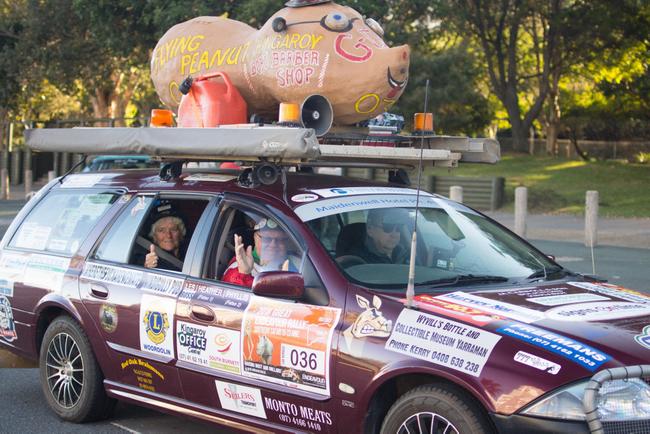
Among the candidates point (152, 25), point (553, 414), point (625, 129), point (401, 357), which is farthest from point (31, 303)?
point (625, 129)

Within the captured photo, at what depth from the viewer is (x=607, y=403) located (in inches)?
150

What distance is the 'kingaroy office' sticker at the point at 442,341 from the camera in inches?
157

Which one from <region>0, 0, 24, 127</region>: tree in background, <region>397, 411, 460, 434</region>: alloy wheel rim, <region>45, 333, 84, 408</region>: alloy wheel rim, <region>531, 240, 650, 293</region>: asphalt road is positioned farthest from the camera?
<region>0, 0, 24, 127</region>: tree in background

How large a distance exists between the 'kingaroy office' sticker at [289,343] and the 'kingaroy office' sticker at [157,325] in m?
0.62

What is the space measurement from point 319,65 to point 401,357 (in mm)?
3131

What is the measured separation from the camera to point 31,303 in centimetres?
643

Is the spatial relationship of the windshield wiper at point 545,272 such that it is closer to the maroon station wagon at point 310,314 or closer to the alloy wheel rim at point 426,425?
the maroon station wagon at point 310,314

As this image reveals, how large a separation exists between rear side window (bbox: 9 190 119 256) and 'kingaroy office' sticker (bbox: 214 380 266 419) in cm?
180

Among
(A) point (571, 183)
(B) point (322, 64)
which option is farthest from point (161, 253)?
(A) point (571, 183)

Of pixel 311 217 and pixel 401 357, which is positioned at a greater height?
pixel 311 217

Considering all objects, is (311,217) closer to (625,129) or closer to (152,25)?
(152,25)

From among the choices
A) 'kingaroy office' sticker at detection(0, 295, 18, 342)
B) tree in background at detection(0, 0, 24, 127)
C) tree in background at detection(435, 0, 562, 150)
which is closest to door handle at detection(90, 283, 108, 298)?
'kingaroy office' sticker at detection(0, 295, 18, 342)

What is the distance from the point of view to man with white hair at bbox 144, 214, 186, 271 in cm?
581

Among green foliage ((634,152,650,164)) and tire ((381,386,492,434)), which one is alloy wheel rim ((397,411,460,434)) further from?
green foliage ((634,152,650,164))
